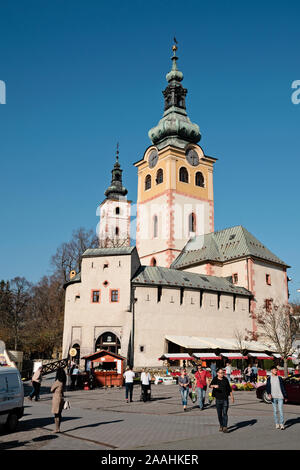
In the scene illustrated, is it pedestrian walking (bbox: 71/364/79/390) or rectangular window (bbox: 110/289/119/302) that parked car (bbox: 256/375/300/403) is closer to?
pedestrian walking (bbox: 71/364/79/390)

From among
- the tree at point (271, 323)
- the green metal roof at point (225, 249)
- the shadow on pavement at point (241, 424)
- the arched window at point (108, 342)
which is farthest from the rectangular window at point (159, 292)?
the shadow on pavement at point (241, 424)

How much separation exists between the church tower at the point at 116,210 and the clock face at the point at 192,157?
1515 inches

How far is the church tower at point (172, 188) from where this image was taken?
56.5m

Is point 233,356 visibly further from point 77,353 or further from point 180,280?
point 77,353

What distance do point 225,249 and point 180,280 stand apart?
38.6 feet

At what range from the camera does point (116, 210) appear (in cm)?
9838

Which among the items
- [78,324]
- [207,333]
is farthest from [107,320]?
[207,333]

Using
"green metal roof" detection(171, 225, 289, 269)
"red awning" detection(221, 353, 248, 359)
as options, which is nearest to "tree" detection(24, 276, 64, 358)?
"green metal roof" detection(171, 225, 289, 269)

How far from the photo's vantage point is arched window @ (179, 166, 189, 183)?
2315 inches

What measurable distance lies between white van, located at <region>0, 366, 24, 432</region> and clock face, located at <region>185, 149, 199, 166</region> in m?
49.3

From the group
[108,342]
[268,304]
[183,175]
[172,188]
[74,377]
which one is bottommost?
[74,377]

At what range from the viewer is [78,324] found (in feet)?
117

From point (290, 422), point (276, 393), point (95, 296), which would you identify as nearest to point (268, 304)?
point (95, 296)
